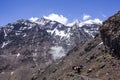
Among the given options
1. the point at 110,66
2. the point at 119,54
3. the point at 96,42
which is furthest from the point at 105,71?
the point at 96,42

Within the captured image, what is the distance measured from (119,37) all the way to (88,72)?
1290 cm

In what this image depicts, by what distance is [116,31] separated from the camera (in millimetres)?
88688

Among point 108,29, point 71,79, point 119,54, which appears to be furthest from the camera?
point 108,29

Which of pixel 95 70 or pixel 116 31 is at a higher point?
pixel 116 31

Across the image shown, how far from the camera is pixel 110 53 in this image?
8906 centimetres

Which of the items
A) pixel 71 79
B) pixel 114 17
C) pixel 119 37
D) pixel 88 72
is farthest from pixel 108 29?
pixel 71 79

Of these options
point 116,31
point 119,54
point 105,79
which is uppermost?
point 116,31

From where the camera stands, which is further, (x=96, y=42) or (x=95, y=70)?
(x=96, y=42)

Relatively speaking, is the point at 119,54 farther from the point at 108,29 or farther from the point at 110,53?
the point at 108,29

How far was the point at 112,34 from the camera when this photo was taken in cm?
8969

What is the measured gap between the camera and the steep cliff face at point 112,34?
8612 cm

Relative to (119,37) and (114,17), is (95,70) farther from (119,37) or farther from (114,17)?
(114,17)

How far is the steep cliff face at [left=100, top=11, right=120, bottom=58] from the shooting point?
283 feet

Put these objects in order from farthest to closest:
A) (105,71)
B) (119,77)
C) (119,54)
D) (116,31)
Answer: (116,31)
(119,54)
(105,71)
(119,77)
